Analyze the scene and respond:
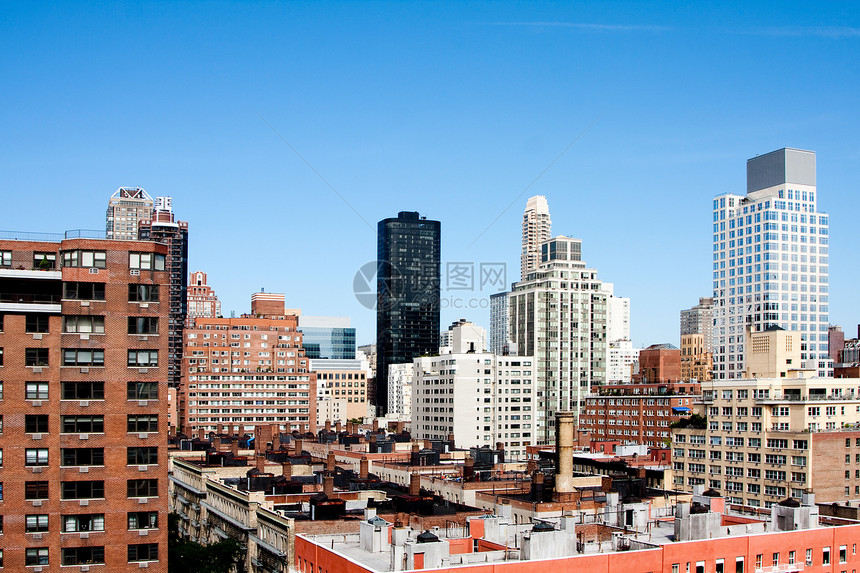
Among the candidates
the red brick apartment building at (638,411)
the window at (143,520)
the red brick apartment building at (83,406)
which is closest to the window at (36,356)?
the red brick apartment building at (83,406)

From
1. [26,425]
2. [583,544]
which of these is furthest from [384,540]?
[26,425]

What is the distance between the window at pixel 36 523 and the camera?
56031mm

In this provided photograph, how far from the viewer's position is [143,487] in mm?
58812

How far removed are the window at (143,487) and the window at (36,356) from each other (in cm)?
888

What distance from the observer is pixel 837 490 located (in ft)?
363

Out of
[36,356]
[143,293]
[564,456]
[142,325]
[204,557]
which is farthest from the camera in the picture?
[564,456]

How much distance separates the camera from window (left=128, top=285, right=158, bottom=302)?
2363 inches

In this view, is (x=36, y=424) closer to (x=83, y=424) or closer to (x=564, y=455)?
(x=83, y=424)

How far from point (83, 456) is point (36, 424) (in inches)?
130

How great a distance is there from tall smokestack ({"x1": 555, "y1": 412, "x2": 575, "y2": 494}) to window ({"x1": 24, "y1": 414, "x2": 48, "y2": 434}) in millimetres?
47632

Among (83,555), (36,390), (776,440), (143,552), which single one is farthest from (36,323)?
(776,440)

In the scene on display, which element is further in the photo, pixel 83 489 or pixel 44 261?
pixel 44 261

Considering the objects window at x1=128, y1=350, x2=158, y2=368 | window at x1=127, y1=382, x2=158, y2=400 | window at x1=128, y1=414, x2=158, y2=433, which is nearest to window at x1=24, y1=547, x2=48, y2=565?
window at x1=128, y1=414, x2=158, y2=433

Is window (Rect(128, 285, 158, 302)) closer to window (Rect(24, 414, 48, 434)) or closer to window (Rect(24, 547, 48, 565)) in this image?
window (Rect(24, 414, 48, 434))
